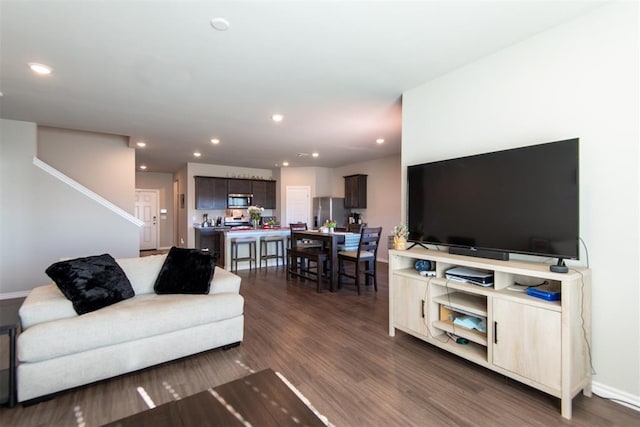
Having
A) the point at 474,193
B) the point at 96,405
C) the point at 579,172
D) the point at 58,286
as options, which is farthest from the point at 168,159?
the point at 579,172

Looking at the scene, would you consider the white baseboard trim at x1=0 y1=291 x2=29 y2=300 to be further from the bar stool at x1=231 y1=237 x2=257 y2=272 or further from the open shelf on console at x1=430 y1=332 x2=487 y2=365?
the open shelf on console at x1=430 y1=332 x2=487 y2=365

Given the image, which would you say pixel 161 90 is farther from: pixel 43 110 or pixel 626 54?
pixel 626 54

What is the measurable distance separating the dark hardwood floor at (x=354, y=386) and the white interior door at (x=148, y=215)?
788 centimetres

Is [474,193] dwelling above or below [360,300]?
above

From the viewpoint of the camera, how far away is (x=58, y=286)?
2215mm

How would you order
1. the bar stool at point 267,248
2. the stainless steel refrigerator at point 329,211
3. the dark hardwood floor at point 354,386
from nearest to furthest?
1. the dark hardwood floor at point 354,386
2. the bar stool at point 267,248
3. the stainless steel refrigerator at point 329,211

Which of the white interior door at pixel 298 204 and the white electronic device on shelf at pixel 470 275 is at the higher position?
the white interior door at pixel 298 204

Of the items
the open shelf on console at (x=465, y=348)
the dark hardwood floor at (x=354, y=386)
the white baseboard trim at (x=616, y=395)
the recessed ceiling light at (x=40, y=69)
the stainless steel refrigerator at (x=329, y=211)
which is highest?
the recessed ceiling light at (x=40, y=69)

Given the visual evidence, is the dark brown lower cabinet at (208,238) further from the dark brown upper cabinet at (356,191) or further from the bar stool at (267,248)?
the dark brown upper cabinet at (356,191)

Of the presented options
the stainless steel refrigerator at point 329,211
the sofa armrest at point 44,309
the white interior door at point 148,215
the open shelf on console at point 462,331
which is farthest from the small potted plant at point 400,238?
the white interior door at point 148,215

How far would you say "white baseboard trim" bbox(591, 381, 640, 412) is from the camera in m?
1.87

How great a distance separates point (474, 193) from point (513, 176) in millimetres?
325

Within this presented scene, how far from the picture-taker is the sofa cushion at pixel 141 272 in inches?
110

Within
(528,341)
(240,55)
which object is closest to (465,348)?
(528,341)
